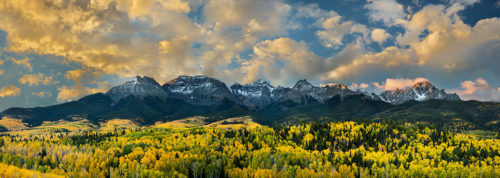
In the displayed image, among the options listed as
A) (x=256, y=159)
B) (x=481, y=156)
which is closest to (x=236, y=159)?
(x=256, y=159)

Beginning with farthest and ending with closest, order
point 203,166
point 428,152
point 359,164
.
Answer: point 428,152, point 359,164, point 203,166

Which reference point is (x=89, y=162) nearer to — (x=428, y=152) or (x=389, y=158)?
(x=389, y=158)

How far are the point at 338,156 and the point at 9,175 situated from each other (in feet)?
563

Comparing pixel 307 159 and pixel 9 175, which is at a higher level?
pixel 9 175

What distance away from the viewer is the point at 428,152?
7751 inches

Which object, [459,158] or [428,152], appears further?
[428,152]

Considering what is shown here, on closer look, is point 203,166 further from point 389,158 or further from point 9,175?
point 389,158

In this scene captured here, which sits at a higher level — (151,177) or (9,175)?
(9,175)

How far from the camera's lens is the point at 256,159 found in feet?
544

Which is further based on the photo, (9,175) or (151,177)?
(151,177)

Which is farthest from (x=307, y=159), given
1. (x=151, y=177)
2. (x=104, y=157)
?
(x=104, y=157)

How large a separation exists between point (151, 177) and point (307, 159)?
320ft

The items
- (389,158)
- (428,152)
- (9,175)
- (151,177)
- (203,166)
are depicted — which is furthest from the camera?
(428,152)

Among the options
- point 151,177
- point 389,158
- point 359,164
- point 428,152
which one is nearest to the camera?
point 151,177
